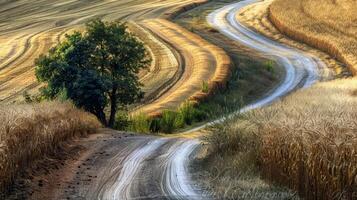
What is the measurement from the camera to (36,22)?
59812 mm

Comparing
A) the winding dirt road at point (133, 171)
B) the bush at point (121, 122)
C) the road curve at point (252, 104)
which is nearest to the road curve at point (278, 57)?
the road curve at point (252, 104)

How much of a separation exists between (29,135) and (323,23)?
159 feet

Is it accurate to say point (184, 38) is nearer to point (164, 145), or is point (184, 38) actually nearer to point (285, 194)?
point (164, 145)

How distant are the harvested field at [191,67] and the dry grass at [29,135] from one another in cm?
1283

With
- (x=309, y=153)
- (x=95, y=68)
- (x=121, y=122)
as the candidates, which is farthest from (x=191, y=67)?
(x=309, y=153)

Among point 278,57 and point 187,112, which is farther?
point 278,57

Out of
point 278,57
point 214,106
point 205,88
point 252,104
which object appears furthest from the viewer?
point 278,57

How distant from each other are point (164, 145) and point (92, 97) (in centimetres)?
709

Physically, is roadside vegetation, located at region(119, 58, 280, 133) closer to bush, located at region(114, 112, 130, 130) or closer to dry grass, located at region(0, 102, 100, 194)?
bush, located at region(114, 112, 130, 130)

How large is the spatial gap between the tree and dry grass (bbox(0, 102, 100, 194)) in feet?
18.9

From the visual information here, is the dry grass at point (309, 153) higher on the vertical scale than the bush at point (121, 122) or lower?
higher

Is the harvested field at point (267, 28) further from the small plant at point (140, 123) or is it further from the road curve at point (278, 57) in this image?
the small plant at point (140, 123)

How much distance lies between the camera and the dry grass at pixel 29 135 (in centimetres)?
1008

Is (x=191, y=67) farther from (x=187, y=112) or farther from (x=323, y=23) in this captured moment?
(x=323, y=23)
